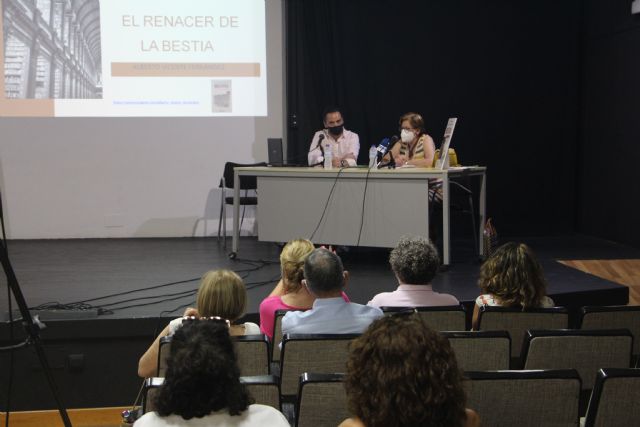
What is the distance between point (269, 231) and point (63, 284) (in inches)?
61.6

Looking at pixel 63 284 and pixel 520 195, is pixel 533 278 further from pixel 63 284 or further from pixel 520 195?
pixel 520 195

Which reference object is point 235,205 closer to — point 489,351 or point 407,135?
point 407,135

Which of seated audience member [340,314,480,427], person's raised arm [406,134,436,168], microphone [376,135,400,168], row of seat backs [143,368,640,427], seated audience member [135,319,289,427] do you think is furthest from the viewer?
person's raised arm [406,134,436,168]

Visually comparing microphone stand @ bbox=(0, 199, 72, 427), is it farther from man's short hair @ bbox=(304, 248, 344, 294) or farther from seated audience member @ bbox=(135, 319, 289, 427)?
man's short hair @ bbox=(304, 248, 344, 294)

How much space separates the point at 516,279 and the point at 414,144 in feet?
10.8

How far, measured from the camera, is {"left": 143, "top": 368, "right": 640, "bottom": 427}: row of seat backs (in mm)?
1756

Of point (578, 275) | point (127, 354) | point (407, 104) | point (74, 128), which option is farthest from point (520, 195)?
point (127, 354)

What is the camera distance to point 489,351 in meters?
2.23

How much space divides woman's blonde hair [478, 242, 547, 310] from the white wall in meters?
4.90

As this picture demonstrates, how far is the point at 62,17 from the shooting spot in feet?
22.9

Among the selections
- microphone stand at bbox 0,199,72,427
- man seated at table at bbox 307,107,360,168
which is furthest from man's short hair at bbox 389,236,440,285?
man seated at table at bbox 307,107,360,168

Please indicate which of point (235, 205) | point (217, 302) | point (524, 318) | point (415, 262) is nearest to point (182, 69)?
point (235, 205)

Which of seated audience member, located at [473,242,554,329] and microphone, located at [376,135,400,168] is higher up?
microphone, located at [376,135,400,168]

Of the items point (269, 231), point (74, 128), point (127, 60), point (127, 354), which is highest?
point (127, 60)
